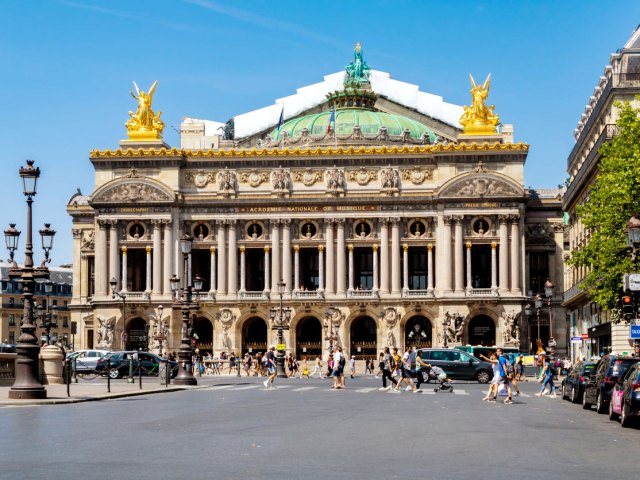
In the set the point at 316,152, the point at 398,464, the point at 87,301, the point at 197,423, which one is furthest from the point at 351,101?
the point at 398,464

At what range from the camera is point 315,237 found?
372ft

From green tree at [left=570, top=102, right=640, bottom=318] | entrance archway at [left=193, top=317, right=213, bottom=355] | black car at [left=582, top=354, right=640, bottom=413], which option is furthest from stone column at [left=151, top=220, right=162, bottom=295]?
black car at [left=582, top=354, right=640, bottom=413]

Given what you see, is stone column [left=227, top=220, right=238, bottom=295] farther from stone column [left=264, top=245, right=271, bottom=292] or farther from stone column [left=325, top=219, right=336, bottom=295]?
stone column [left=325, top=219, right=336, bottom=295]

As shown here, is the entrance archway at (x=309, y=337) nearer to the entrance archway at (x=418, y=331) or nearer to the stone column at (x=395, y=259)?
the stone column at (x=395, y=259)

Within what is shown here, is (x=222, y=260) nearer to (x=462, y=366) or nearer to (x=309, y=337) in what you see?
(x=309, y=337)

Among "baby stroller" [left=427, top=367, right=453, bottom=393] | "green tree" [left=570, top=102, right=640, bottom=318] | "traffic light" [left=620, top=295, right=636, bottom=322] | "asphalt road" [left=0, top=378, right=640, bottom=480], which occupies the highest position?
"green tree" [left=570, top=102, right=640, bottom=318]

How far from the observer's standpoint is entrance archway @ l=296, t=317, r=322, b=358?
371ft

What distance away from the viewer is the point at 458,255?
110188 millimetres

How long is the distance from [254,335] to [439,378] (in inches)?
2268

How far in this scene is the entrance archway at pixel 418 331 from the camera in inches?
4385

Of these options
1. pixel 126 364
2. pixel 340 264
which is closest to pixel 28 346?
pixel 126 364

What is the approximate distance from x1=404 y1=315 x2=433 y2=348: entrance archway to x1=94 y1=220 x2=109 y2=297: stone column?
2847 centimetres

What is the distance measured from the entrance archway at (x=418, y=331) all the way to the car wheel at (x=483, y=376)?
41255 mm

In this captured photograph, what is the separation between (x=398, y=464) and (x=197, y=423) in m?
10.4
